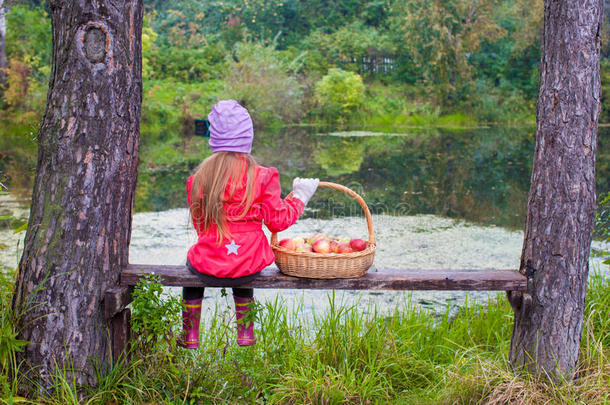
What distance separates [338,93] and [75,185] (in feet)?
61.6

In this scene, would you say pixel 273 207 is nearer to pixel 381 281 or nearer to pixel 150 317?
pixel 381 281

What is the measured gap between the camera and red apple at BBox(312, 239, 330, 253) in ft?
8.82

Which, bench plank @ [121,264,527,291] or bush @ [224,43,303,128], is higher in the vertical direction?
bush @ [224,43,303,128]

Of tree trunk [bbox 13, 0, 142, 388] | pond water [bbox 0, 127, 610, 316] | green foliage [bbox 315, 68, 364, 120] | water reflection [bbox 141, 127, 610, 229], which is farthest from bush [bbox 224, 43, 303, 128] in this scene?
tree trunk [bbox 13, 0, 142, 388]

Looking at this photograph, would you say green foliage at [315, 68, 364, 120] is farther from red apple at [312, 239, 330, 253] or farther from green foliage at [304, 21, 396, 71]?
red apple at [312, 239, 330, 253]

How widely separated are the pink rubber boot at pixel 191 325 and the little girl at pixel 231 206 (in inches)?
6.0

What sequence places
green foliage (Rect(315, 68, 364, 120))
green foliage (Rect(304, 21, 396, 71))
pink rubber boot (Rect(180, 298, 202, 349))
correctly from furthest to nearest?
green foliage (Rect(304, 21, 396, 71))
green foliage (Rect(315, 68, 364, 120))
pink rubber boot (Rect(180, 298, 202, 349))

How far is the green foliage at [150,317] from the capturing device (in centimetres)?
258

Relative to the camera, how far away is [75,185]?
2.50m

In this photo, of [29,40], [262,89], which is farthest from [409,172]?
[29,40]

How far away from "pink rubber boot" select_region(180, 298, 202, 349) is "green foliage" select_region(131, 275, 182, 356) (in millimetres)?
115

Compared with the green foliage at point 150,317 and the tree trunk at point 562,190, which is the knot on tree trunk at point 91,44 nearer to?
the green foliage at point 150,317

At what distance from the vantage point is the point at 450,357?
10.5ft

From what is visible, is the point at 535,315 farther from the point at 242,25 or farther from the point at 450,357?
the point at 242,25
